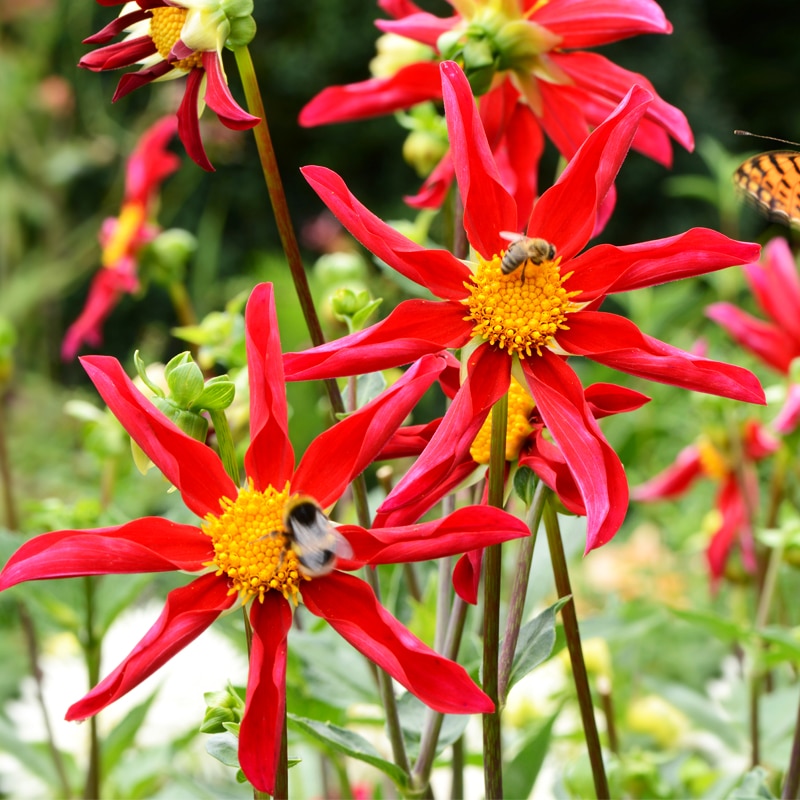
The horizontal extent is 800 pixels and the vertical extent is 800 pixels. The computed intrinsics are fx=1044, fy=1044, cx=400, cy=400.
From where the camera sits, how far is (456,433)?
0.97 feet

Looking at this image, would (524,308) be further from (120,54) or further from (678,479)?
(678,479)

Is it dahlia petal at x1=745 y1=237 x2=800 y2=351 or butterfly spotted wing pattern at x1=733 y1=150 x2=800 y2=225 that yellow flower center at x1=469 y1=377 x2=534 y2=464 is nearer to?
butterfly spotted wing pattern at x1=733 y1=150 x2=800 y2=225

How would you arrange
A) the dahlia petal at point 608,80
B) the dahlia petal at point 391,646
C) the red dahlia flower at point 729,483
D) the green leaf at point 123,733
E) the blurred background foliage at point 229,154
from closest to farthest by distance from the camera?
the dahlia petal at point 391,646, the dahlia petal at point 608,80, the green leaf at point 123,733, the red dahlia flower at point 729,483, the blurred background foliage at point 229,154

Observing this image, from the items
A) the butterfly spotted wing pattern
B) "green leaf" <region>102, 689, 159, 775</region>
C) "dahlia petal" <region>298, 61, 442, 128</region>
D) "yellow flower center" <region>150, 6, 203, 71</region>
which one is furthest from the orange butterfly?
"green leaf" <region>102, 689, 159, 775</region>

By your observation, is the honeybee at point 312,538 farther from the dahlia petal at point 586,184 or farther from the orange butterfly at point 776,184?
the orange butterfly at point 776,184

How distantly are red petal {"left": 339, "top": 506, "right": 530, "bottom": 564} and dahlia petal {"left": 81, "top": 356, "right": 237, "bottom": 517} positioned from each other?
47 millimetres

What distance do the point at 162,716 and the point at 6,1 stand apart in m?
3.02

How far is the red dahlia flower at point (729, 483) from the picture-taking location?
2.25 feet

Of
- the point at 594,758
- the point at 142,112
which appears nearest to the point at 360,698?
the point at 594,758

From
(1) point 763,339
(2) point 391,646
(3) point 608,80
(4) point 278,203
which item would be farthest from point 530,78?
(1) point 763,339

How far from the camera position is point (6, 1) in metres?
3.20

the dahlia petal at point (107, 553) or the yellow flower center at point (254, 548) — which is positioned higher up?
the dahlia petal at point (107, 553)

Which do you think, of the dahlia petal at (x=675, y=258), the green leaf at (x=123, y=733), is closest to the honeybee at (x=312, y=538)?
the dahlia petal at (x=675, y=258)

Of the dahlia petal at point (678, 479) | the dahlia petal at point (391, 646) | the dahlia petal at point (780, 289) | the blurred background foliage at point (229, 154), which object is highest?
the dahlia petal at point (391, 646)
